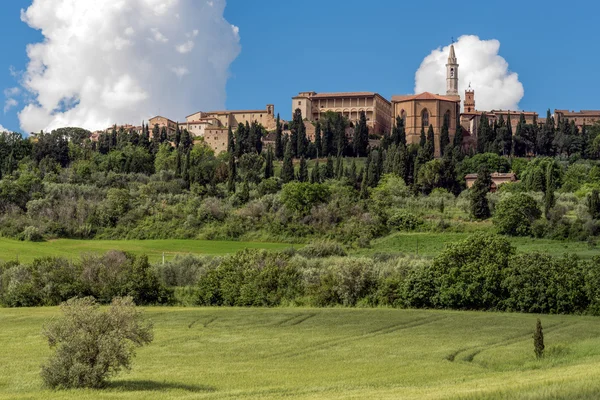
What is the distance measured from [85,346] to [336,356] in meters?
12.8

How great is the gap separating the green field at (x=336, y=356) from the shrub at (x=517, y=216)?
3172cm

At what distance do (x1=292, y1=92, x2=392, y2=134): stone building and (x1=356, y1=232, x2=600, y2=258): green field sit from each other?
71121 mm

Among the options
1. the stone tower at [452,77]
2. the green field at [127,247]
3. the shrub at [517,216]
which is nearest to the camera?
the green field at [127,247]

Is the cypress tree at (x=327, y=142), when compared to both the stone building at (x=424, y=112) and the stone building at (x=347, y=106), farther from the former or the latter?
the stone building at (x=347, y=106)

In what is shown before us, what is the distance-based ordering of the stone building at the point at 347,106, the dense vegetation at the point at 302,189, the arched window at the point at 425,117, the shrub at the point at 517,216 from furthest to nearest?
the stone building at the point at 347,106, the arched window at the point at 425,117, the dense vegetation at the point at 302,189, the shrub at the point at 517,216

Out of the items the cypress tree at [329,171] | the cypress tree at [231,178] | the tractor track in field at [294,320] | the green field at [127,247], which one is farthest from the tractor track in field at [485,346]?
the cypress tree at [329,171]

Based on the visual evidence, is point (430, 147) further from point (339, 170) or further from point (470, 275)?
point (470, 275)

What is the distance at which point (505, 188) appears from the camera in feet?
341

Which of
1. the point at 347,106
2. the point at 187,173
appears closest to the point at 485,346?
the point at 187,173

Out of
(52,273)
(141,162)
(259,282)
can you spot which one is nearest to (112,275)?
(52,273)

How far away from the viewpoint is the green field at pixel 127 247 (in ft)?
269

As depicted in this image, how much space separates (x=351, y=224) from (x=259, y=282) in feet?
89.7

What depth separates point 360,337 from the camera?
44.2 meters

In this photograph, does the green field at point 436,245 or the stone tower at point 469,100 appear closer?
the green field at point 436,245
